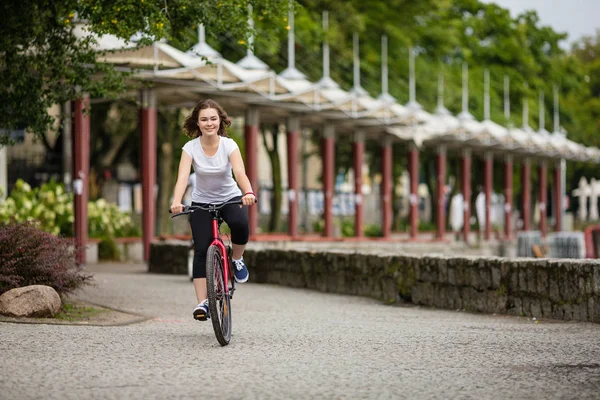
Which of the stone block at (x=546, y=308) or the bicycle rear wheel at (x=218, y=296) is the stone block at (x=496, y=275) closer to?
the stone block at (x=546, y=308)

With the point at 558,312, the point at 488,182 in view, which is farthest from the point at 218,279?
the point at 488,182

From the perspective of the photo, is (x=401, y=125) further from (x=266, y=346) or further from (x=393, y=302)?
(x=266, y=346)

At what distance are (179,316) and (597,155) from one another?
57745mm

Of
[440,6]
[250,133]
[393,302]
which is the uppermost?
[440,6]

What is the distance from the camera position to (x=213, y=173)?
9.95m

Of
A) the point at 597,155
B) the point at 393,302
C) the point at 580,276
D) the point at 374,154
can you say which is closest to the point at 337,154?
the point at 374,154

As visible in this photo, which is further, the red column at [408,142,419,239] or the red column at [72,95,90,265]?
the red column at [408,142,419,239]

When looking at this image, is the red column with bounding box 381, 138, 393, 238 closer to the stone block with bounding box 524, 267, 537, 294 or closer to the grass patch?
the stone block with bounding box 524, 267, 537, 294

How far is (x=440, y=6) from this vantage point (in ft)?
152

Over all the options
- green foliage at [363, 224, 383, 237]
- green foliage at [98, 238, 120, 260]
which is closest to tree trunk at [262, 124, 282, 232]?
green foliage at [363, 224, 383, 237]

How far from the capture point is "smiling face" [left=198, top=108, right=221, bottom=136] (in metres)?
9.98

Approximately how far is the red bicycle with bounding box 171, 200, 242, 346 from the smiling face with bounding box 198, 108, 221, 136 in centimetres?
59

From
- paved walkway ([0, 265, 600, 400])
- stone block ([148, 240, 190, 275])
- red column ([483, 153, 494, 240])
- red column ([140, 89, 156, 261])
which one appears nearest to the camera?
paved walkway ([0, 265, 600, 400])

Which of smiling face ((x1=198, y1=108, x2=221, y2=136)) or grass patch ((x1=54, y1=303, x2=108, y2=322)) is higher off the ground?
smiling face ((x1=198, y1=108, x2=221, y2=136))
